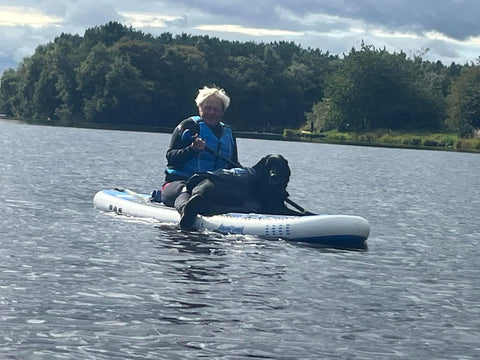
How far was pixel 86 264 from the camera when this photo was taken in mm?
13594

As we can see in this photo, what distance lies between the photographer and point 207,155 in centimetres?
1856

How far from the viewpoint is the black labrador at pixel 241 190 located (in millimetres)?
17531

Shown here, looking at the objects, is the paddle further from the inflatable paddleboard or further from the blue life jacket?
the inflatable paddleboard

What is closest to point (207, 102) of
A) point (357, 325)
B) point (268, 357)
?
point (357, 325)

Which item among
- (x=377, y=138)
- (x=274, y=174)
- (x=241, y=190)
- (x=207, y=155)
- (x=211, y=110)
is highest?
(x=211, y=110)

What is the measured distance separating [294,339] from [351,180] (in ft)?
92.1

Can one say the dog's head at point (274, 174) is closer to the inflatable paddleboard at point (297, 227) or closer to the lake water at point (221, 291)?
the inflatable paddleboard at point (297, 227)

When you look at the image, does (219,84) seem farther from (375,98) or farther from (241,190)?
(241,190)

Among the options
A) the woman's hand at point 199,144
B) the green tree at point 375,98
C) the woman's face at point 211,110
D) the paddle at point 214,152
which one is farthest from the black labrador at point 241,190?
the green tree at point 375,98

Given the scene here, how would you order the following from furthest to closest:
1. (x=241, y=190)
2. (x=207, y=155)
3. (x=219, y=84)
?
(x=219, y=84), (x=207, y=155), (x=241, y=190)

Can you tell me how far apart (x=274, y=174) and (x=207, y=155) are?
1.67 meters

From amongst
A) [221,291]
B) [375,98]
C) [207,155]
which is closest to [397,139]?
[375,98]

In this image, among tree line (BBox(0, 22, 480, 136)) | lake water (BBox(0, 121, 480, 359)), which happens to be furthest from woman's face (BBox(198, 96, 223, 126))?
tree line (BBox(0, 22, 480, 136))

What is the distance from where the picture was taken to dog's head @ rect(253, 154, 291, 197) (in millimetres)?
17484
